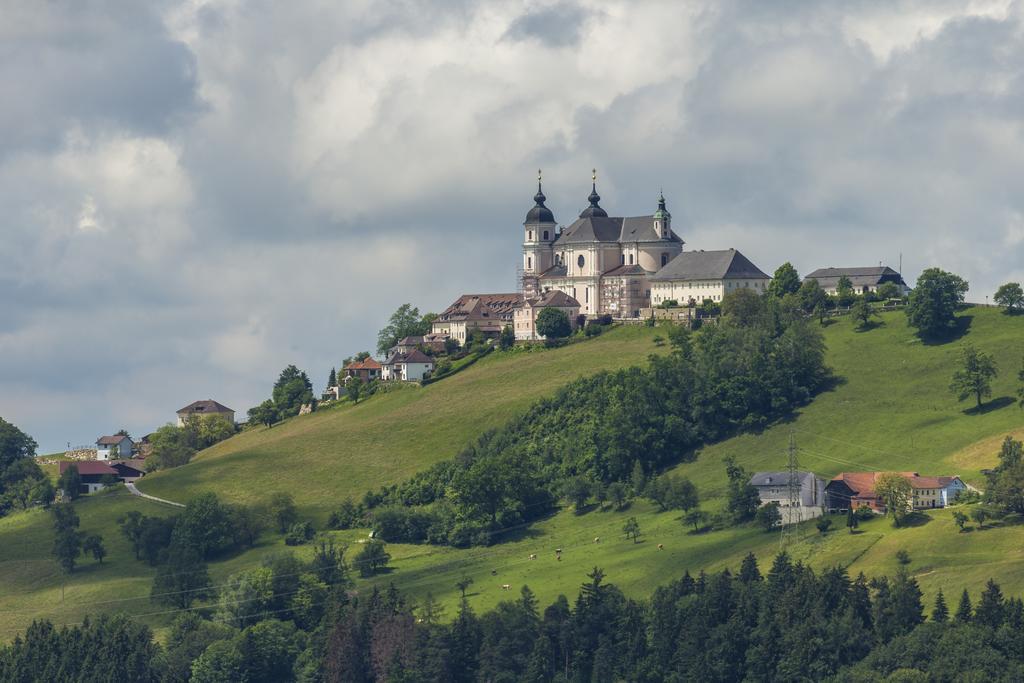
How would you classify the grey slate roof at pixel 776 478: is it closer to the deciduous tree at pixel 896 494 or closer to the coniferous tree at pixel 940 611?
the deciduous tree at pixel 896 494

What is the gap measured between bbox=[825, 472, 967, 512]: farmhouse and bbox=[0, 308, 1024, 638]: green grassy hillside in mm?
2696

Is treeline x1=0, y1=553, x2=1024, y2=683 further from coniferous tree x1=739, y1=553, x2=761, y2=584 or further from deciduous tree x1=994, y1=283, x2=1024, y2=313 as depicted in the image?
deciduous tree x1=994, y1=283, x2=1024, y2=313

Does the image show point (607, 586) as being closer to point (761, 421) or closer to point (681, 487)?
point (681, 487)

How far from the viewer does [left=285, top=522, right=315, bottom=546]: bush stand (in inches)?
7018

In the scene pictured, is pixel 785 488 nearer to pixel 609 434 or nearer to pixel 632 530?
pixel 632 530

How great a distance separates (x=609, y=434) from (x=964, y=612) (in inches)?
2381

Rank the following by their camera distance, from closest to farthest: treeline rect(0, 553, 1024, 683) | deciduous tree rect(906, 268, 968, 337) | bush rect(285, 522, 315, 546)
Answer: treeline rect(0, 553, 1024, 683) → bush rect(285, 522, 315, 546) → deciduous tree rect(906, 268, 968, 337)

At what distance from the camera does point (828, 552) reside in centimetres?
14462

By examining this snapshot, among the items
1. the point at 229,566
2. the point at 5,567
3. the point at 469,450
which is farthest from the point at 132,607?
the point at 469,450

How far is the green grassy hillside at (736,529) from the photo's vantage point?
470 feet

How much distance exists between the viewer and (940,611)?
128 metres

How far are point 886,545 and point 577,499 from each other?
124 feet

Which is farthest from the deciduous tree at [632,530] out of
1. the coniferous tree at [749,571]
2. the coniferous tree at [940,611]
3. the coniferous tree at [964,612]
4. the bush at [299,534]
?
the coniferous tree at [964,612]

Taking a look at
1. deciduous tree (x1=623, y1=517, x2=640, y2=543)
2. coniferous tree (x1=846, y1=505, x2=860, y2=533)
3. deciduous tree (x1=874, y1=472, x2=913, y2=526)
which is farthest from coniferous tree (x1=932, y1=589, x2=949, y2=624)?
deciduous tree (x1=623, y1=517, x2=640, y2=543)
